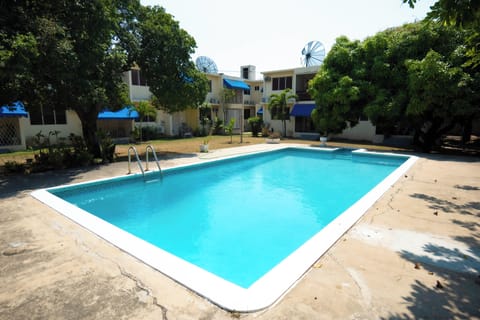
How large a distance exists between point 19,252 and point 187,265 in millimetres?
2934

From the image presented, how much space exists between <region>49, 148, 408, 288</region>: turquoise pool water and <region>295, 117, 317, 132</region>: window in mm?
15539

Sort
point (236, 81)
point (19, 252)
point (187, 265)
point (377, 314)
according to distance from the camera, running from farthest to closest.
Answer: point (236, 81) → point (19, 252) → point (187, 265) → point (377, 314)

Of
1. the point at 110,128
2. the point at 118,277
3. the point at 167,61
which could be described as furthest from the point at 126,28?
the point at 118,277

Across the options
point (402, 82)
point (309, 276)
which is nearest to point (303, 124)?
point (402, 82)

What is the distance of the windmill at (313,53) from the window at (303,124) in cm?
863

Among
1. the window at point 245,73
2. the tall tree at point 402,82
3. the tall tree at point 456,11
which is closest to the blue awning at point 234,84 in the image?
the window at point 245,73

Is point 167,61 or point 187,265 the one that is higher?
point 167,61

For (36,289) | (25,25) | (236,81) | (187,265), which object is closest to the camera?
(36,289)

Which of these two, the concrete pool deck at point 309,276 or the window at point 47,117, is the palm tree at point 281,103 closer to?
the window at point 47,117

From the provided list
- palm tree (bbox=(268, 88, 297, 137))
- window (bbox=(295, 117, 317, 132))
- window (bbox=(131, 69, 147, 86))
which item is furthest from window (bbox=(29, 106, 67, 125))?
window (bbox=(295, 117, 317, 132))

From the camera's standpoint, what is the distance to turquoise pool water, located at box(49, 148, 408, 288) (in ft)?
19.8

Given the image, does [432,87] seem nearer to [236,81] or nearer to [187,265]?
[187,265]

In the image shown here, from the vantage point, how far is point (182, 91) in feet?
48.4

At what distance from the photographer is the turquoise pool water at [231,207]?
6.02 meters
